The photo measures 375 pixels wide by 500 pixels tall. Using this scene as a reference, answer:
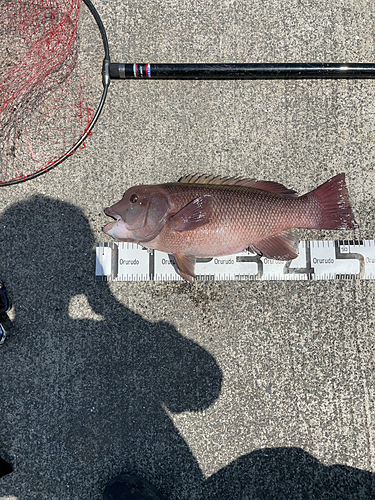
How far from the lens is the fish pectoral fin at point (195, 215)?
1982 millimetres

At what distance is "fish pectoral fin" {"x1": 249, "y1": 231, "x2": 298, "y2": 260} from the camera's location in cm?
218

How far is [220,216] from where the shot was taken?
205 centimetres

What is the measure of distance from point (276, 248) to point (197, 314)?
76 cm

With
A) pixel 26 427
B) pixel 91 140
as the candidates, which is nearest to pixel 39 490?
pixel 26 427

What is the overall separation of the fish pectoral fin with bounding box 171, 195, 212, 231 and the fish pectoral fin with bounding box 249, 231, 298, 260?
42 centimetres

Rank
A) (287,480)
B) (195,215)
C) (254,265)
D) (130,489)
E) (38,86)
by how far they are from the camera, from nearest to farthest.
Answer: (195,215)
(130,489)
(287,480)
(254,265)
(38,86)

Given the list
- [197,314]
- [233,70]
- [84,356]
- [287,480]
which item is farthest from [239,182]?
[287,480]

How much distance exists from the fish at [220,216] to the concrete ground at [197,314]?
0.32 m

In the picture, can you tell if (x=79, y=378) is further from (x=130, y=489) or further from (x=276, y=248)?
(x=276, y=248)

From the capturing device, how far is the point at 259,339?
2387mm

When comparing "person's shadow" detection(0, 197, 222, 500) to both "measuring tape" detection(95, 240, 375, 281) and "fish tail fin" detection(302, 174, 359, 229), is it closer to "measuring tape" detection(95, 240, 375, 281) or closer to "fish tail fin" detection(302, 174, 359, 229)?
"measuring tape" detection(95, 240, 375, 281)

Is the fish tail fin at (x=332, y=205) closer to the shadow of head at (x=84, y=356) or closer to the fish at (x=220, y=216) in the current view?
the fish at (x=220, y=216)

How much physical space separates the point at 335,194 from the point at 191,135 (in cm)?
115

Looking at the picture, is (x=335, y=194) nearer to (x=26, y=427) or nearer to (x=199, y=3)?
(x=199, y=3)
